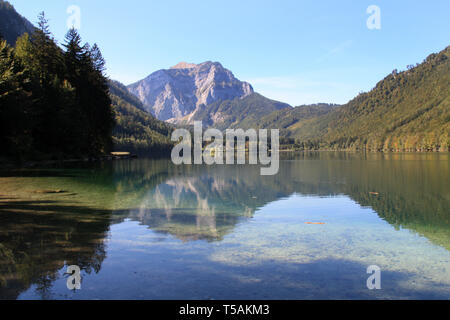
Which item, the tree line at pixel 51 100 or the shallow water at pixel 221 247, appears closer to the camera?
the shallow water at pixel 221 247

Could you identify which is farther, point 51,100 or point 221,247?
point 51,100

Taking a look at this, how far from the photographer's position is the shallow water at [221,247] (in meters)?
8.88

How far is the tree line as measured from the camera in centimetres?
4828

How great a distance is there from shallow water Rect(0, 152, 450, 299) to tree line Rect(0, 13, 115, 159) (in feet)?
92.9

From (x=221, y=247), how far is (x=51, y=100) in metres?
57.8

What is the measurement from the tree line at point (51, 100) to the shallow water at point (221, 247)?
92.9ft

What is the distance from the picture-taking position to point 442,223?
17266mm

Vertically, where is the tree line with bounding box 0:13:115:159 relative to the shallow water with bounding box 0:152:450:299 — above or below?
above

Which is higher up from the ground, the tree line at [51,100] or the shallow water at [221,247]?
the tree line at [51,100]

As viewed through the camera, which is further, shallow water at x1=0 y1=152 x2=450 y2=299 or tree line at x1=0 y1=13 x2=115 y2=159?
tree line at x1=0 y1=13 x2=115 y2=159

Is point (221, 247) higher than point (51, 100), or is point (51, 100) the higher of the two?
point (51, 100)

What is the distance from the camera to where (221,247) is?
12.9m
